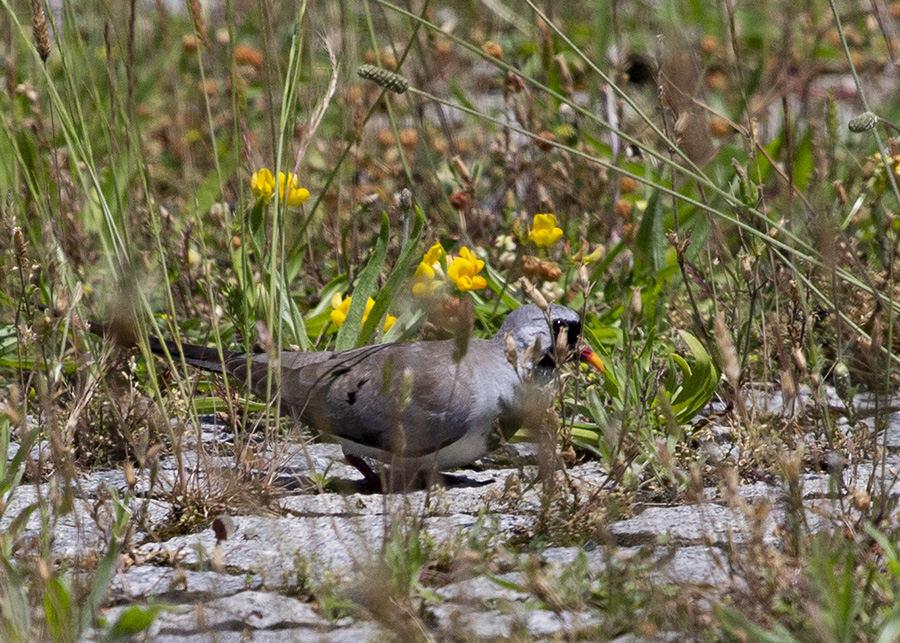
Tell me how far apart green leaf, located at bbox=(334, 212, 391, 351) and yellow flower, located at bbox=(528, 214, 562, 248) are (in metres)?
0.60

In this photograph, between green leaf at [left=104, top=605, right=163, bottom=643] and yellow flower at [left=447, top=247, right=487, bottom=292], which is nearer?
green leaf at [left=104, top=605, right=163, bottom=643]

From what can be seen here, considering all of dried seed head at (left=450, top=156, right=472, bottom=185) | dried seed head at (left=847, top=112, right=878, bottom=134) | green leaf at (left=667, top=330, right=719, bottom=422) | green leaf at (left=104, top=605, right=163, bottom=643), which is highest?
dried seed head at (left=450, top=156, right=472, bottom=185)

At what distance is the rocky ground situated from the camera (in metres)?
2.21

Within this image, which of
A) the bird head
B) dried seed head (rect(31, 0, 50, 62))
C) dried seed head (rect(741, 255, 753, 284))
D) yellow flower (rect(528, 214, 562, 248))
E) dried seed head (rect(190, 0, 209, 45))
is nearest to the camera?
dried seed head (rect(31, 0, 50, 62))

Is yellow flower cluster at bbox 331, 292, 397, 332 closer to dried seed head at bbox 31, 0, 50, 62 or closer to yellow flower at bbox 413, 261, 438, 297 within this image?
yellow flower at bbox 413, 261, 438, 297

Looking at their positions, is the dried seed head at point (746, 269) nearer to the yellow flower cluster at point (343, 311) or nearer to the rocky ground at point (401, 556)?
the rocky ground at point (401, 556)

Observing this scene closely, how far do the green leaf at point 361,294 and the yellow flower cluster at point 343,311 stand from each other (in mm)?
23

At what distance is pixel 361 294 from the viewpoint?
3.93 m

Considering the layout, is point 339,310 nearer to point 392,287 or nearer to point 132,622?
point 392,287

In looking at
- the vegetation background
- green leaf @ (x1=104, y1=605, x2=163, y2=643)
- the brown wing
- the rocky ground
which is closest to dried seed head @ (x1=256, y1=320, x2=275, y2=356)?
the vegetation background

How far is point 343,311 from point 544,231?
842mm

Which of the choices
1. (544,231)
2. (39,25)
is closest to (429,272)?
(544,231)

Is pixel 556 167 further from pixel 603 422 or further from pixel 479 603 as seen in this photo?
pixel 479 603

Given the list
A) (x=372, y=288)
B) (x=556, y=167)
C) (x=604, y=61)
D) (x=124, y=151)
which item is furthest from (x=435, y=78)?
(x=124, y=151)
